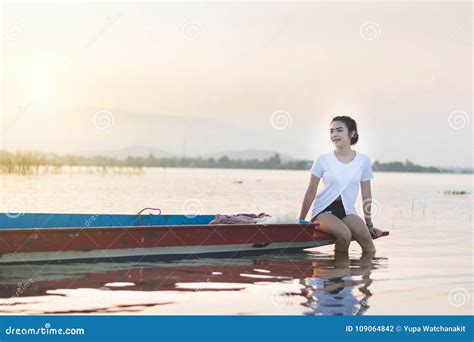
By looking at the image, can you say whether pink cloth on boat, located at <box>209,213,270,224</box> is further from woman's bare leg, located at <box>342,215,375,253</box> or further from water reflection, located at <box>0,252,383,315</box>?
woman's bare leg, located at <box>342,215,375,253</box>

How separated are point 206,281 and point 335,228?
2.18 meters

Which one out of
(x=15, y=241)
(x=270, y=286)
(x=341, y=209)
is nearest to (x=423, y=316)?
(x=270, y=286)

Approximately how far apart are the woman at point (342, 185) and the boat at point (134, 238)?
219 mm

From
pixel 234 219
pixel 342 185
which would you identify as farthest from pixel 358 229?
pixel 234 219

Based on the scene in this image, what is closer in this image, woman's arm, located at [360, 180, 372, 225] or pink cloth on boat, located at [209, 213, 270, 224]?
woman's arm, located at [360, 180, 372, 225]

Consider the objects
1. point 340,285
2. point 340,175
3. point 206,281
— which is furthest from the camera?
point 340,175

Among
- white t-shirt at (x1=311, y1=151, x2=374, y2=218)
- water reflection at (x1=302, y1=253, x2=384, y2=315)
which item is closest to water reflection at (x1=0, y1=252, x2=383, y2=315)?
water reflection at (x1=302, y1=253, x2=384, y2=315)

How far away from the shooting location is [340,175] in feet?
29.8

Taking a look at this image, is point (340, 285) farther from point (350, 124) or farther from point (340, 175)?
point (350, 124)

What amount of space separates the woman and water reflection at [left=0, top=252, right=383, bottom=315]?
0.34m

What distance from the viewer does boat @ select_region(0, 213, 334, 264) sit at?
8.08 m

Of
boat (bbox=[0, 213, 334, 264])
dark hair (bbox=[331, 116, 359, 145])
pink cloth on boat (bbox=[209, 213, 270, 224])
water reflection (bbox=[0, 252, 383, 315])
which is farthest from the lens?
pink cloth on boat (bbox=[209, 213, 270, 224])

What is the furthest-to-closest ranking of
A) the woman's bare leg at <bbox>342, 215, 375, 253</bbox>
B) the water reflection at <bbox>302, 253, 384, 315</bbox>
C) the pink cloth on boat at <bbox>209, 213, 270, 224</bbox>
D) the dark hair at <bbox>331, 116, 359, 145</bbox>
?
the pink cloth on boat at <bbox>209, 213, 270, 224</bbox>
the woman's bare leg at <bbox>342, 215, 375, 253</bbox>
the dark hair at <bbox>331, 116, 359, 145</bbox>
the water reflection at <bbox>302, 253, 384, 315</bbox>

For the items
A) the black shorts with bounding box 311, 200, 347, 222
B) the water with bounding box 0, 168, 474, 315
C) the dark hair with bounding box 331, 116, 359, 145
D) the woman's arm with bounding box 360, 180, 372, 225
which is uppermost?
the dark hair with bounding box 331, 116, 359, 145
